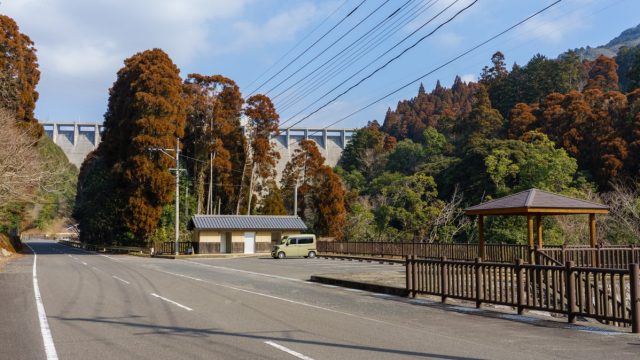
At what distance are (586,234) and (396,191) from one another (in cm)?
1821

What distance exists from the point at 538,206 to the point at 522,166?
81.3ft

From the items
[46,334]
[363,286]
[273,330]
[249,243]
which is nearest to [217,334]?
[273,330]

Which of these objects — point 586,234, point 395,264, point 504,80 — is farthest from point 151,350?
point 504,80

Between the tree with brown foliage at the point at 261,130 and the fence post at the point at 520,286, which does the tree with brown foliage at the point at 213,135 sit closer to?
the tree with brown foliage at the point at 261,130

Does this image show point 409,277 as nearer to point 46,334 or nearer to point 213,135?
point 46,334

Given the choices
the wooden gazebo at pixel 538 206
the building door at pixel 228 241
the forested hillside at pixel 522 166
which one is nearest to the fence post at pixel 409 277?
the wooden gazebo at pixel 538 206

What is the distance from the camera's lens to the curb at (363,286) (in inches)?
624

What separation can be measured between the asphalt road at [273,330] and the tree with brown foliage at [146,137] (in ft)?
112

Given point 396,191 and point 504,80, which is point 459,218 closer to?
point 396,191

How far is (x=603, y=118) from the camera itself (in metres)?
51.3

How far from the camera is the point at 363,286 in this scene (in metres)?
17.6

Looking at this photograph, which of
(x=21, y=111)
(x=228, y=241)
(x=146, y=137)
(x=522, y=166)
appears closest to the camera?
(x=522, y=166)

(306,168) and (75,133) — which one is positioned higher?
(75,133)

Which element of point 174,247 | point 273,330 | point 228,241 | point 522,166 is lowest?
point 174,247
